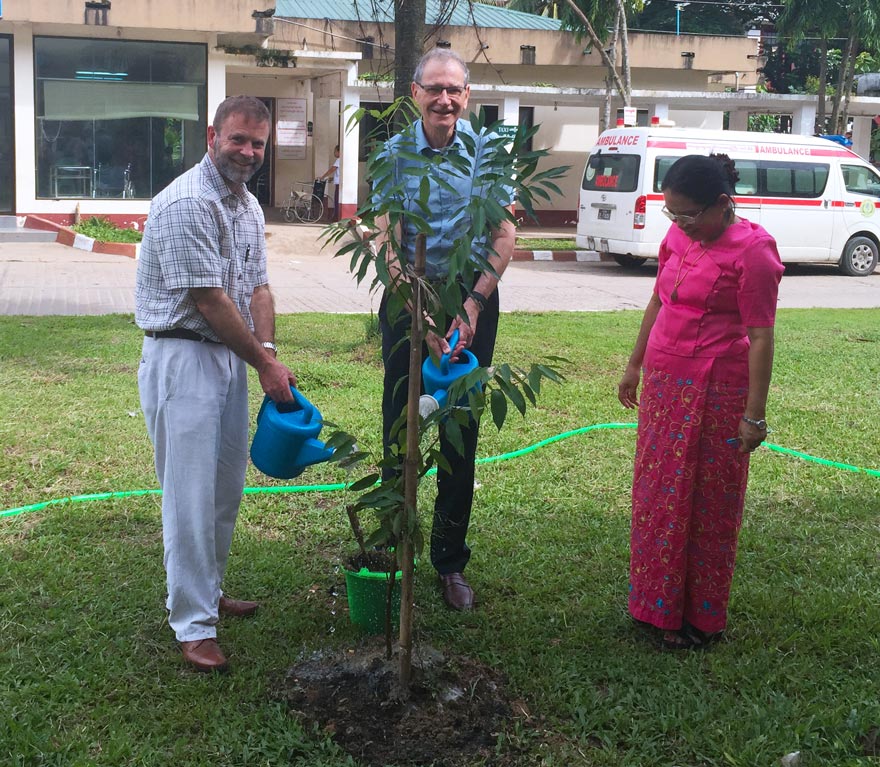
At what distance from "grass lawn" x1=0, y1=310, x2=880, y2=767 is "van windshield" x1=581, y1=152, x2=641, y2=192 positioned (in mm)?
10066

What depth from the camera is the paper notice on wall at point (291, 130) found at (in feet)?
74.0

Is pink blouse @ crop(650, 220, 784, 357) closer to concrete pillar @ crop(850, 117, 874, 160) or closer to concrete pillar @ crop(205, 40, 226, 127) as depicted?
concrete pillar @ crop(205, 40, 226, 127)

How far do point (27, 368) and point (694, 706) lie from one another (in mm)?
5773

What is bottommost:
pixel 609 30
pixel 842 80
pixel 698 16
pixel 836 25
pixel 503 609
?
pixel 503 609

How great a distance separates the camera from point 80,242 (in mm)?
17484

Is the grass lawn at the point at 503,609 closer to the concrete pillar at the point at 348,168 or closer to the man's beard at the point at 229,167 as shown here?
the man's beard at the point at 229,167

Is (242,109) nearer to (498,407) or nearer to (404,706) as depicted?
(498,407)

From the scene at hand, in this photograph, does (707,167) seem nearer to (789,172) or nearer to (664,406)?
(664,406)

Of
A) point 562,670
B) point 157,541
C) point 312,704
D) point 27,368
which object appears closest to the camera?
point 312,704

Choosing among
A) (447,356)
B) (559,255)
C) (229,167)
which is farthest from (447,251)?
(559,255)

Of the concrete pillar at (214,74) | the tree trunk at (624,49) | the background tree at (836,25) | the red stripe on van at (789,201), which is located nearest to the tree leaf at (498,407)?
the red stripe on van at (789,201)

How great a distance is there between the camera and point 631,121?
19.3 meters

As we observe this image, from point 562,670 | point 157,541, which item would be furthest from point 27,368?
point 562,670

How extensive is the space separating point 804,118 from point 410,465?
24.3 m
